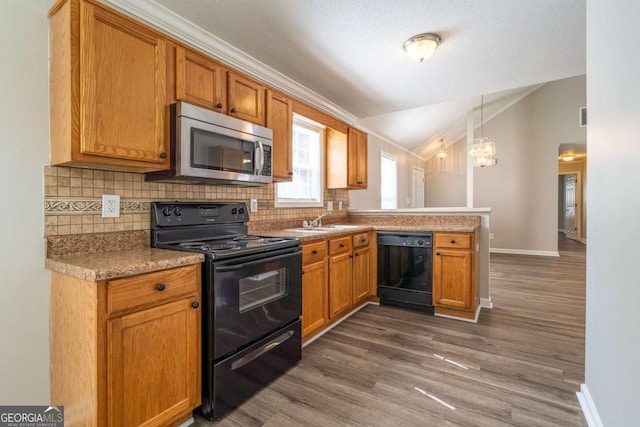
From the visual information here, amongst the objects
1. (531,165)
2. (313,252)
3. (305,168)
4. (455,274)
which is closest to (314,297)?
(313,252)

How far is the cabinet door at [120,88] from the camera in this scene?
55.9 inches

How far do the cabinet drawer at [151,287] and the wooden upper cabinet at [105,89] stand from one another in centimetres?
65

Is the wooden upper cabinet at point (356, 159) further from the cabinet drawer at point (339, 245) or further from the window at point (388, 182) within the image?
the window at point (388, 182)

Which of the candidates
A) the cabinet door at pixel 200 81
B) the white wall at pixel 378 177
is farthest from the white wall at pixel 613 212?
the white wall at pixel 378 177

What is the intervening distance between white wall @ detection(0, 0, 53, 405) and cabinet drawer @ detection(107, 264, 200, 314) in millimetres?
637

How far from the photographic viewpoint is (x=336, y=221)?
13.2ft

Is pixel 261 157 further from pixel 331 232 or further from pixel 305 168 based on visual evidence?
pixel 305 168

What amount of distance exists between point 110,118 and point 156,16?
2.86 ft

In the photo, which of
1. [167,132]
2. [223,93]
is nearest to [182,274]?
[167,132]

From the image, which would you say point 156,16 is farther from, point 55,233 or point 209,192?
point 55,233

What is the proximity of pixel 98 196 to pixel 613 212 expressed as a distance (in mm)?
2606

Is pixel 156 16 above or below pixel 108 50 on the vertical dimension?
above

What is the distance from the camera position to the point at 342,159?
375cm

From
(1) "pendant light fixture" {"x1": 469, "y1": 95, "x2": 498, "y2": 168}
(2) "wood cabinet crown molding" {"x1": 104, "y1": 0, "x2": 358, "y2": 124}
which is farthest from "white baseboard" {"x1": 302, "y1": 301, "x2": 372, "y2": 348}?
(1) "pendant light fixture" {"x1": 469, "y1": 95, "x2": 498, "y2": 168}
